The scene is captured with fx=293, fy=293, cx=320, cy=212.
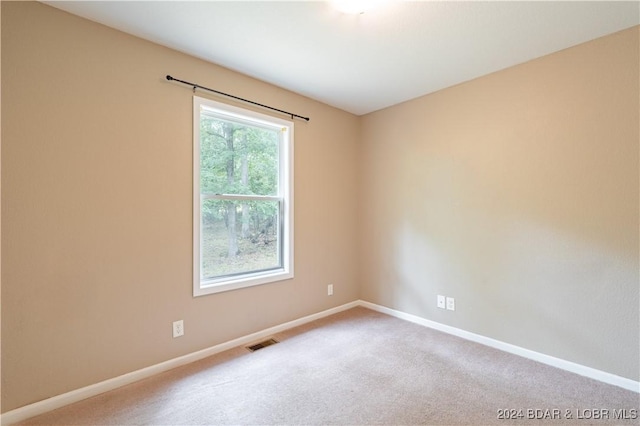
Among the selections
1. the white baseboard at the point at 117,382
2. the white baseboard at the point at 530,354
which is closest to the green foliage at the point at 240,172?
the white baseboard at the point at 117,382

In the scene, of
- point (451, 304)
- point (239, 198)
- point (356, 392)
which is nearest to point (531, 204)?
point (451, 304)

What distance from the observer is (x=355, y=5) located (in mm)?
1829

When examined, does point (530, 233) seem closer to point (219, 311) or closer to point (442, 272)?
point (442, 272)

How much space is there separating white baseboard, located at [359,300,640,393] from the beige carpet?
7 cm

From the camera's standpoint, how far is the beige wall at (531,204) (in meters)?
2.08

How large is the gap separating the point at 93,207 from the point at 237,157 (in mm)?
1212

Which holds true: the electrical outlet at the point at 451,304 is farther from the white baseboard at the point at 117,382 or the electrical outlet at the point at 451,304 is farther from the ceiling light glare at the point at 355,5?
the ceiling light glare at the point at 355,5

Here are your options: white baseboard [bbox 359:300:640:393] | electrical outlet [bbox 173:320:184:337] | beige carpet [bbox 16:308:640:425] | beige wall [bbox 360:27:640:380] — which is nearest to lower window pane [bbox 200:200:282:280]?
electrical outlet [bbox 173:320:184:337]

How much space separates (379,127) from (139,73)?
2582 millimetres

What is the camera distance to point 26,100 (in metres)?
1.77

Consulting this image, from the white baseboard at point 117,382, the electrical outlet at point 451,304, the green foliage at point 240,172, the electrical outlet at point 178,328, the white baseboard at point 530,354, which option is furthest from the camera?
the electrical outlet at point 451,304

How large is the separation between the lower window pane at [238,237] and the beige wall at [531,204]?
4.85 ft

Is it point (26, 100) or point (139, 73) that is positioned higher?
point (139, 73)

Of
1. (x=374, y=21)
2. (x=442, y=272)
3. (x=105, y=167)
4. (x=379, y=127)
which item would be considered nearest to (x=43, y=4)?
(x=105, y=167)
